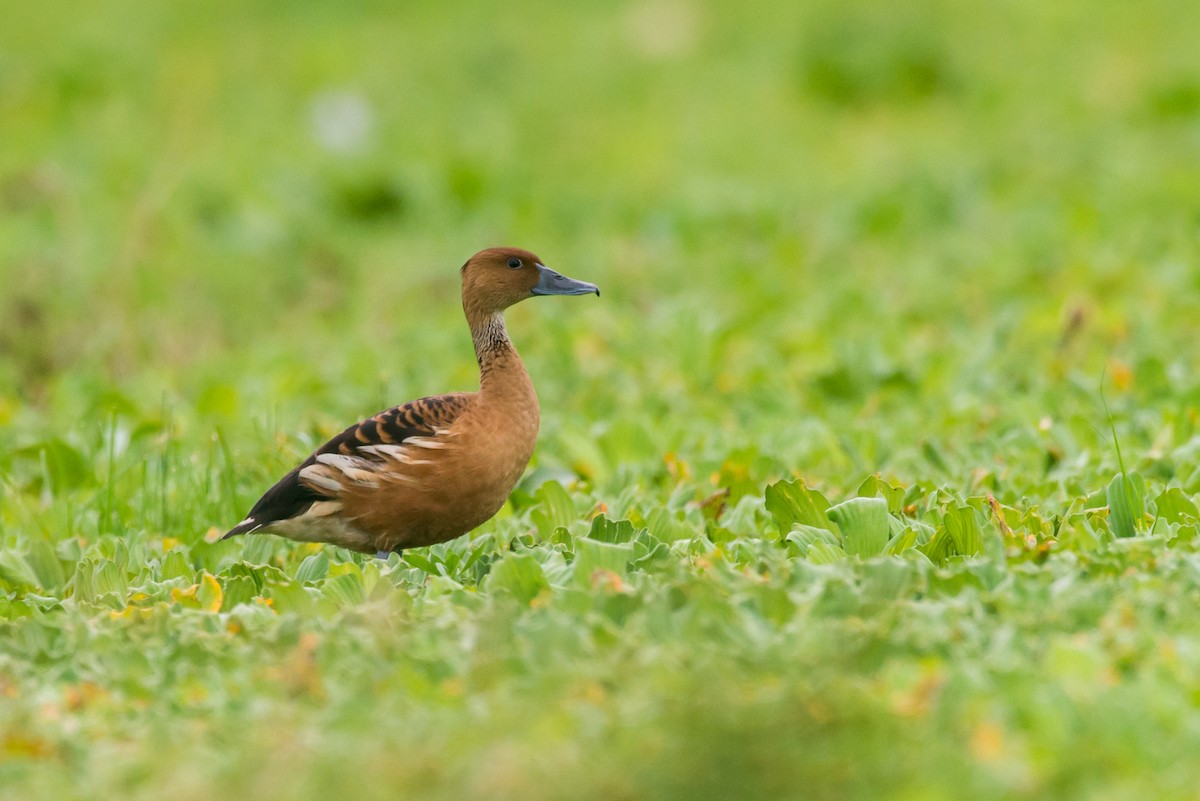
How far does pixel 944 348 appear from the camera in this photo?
815 centimetres

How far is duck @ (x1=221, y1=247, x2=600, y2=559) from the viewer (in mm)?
5137

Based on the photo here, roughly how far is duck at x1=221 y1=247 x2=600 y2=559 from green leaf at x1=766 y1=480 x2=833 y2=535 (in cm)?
80

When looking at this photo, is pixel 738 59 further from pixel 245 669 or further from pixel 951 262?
pixel 245 669

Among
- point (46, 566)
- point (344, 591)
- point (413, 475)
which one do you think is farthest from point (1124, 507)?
point (46, 566)

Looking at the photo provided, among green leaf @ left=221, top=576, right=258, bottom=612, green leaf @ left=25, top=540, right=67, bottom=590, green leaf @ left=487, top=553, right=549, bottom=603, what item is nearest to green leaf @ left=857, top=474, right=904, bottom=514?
green leaf @ left=487, top=553, right=549, bottom=603

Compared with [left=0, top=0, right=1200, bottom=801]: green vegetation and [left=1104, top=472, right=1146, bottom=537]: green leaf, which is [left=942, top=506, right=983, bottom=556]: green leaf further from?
[left=1104, top=472, right=1146, bottom=537]: green leaf

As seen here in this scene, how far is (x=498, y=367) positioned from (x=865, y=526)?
1.32 metres

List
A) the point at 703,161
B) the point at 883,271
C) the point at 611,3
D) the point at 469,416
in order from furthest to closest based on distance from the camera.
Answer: the point at 611,3 < the point at 703,161 < the point at 883,271 < the point at 469,416

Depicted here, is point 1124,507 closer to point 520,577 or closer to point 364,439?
Result: point 520,577

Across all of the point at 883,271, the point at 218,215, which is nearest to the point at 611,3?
the point at 218,215

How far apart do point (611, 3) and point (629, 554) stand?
1182 centimetres

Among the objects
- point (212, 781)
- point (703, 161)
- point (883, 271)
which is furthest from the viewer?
point (703, 161)

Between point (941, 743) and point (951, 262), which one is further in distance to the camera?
point (951, 262)

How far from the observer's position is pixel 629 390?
7.95 m
